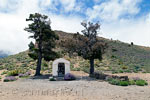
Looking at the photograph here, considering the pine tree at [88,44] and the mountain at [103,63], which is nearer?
the pine tree at [88,44]

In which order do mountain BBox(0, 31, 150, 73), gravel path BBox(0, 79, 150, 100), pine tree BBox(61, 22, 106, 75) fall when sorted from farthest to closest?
mountain BBox(0, 31, 150, 73) → pine tree BBox(61, 22, 106, 75) → gravel path BBox(0, 79, 150, 100)

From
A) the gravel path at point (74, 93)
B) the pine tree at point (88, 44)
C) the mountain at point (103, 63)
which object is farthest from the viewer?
the mountain at point (103, 63)

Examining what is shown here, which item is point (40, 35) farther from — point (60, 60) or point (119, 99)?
point (119, 99)

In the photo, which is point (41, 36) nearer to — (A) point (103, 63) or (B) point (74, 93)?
(B) point (74, 93)

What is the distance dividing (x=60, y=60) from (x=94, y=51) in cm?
489

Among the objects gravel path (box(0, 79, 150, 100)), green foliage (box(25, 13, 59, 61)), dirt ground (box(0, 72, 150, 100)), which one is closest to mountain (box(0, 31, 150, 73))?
green foliage (box(25, 13, 59, 61))

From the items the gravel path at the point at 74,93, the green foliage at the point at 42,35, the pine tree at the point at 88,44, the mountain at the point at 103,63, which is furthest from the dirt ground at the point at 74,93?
the mountain at the point at 103,63

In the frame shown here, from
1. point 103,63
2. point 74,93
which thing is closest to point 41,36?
point 74,93

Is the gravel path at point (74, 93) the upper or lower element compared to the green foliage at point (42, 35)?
lower

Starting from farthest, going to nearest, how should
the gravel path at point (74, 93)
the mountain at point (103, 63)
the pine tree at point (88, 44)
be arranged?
1. the mountain at point (103, 63)
2. the pine tree at point (88, 44)
3. the gravel path at point (74, 93)

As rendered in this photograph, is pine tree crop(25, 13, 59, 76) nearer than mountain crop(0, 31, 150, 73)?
Yes

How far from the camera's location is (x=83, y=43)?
75.1ft

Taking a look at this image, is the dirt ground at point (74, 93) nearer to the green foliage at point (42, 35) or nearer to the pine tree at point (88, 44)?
the pine tree at point (88, 44)

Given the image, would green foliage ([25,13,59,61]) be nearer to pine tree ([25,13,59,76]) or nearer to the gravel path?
pine tree ([25,13,59,76])
